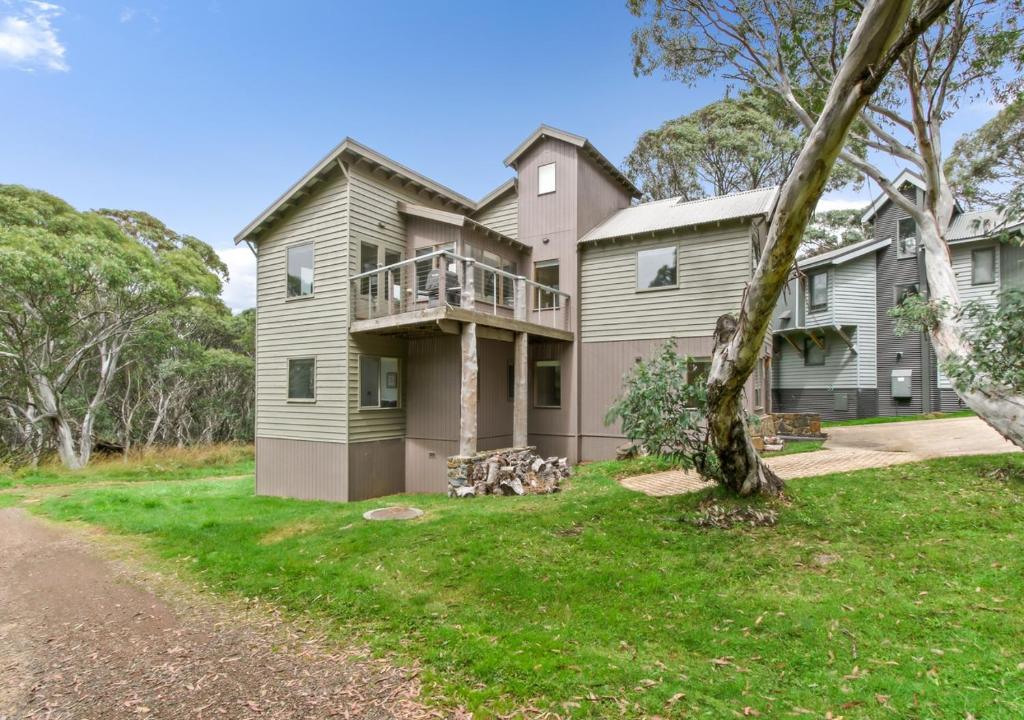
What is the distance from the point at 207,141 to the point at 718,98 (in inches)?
914

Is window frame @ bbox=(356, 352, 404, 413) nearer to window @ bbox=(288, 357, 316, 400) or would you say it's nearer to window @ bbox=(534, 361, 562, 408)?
window @ bbox=(288, 357, 316, 400)

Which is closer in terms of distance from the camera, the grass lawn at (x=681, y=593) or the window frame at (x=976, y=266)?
the grass lawn at (x=681, y=593)

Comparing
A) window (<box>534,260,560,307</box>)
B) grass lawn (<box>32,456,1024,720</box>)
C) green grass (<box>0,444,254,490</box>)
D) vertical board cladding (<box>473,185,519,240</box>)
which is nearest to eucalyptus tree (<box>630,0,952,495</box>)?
grass lawn (<box>32,456,1024,720</box>)

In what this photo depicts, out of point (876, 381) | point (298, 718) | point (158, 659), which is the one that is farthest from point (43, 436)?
point (876, 381)

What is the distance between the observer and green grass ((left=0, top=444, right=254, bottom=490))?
15.7 m

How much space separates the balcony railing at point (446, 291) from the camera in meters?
11.0

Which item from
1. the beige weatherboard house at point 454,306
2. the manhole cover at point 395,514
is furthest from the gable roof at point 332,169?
the manhole cover at point 395,514

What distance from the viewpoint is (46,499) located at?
476 inches

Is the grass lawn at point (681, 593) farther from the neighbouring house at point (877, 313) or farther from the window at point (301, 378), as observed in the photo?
the neighbouring house at point (877, 313)

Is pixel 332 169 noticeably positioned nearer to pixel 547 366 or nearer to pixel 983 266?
pixel 547 366

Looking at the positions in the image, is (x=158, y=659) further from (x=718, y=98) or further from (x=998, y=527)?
(x=718, y=98)

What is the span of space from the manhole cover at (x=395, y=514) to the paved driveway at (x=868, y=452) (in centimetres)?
383

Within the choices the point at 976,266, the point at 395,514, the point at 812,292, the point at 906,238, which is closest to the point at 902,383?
the point at 812,292

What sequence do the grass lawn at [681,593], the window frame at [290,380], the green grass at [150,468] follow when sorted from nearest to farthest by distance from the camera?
1. the grass lawn at [681,593]
2. the window frame at [290,380]
3. the green grass at [150,468]
